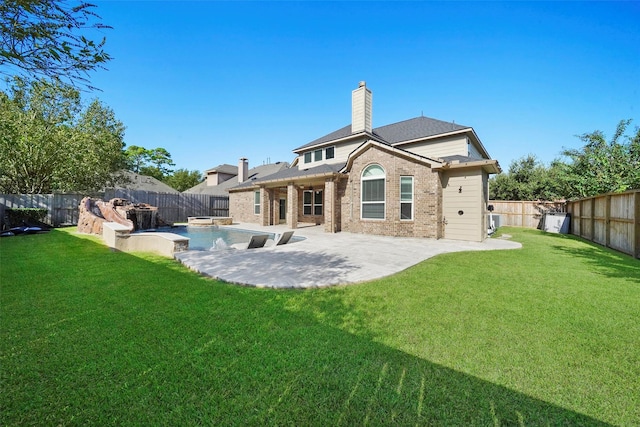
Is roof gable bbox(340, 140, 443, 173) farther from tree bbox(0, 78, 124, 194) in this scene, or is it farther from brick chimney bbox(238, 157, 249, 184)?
tree bbox(0, 78, 124, 194)

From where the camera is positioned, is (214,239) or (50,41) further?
(214,239)

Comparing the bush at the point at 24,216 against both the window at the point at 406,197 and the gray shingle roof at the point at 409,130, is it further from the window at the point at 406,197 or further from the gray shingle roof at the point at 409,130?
the window at the point at 406,197

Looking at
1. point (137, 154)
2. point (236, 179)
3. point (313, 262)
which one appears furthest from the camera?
point (137, 154)

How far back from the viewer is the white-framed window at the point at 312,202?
65.1 ft

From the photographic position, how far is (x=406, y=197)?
39.7ft

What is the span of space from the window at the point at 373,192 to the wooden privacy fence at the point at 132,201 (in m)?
17.7

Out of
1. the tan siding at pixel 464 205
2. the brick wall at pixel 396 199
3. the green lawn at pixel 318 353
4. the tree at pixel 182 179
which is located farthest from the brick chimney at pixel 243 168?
the tree at pixel 182 179

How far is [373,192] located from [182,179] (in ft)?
146

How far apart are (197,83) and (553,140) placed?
2594 cm

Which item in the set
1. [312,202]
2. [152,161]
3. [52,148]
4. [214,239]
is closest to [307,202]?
[312,202]

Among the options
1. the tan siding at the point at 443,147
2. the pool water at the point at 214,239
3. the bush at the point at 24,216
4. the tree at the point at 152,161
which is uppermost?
the tree at the point at 152,161

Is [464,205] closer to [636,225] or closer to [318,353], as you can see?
[636,225]

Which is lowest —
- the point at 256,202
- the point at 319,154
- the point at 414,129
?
the point at 256,202

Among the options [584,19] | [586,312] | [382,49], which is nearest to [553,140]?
[584,19]
